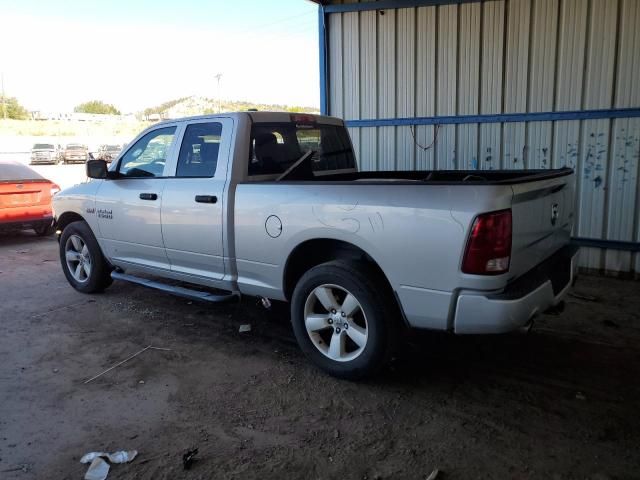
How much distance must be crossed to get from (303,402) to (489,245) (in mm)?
1617

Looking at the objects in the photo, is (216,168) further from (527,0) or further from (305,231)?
(527,0)

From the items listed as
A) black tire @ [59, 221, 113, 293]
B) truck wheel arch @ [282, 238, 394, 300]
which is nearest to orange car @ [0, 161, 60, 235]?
black tire @ [59, 221, 113, 293]

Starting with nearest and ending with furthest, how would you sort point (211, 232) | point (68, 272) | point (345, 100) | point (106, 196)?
point (211, 232)
point (106, 196)
point (68, 272)
point (345, 100)

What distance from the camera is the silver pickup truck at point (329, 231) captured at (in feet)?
10.6

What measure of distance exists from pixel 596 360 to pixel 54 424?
3908 millimetres

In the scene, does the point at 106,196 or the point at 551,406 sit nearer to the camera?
the point at 551,406

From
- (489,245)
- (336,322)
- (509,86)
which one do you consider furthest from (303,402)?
(509,86)

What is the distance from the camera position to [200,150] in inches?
190

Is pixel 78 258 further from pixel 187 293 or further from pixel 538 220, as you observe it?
pixel 538 220

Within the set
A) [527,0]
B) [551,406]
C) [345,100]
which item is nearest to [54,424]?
[551,406]

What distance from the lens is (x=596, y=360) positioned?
4223 millimetres

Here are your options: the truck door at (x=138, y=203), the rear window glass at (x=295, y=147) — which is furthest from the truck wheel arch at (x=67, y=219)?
the rear window glass at (x=295, y=147)

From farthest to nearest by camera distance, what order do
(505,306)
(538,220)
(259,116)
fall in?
(259,116), (538,220), (505,306)

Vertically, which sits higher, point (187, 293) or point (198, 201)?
point (198, 201)
